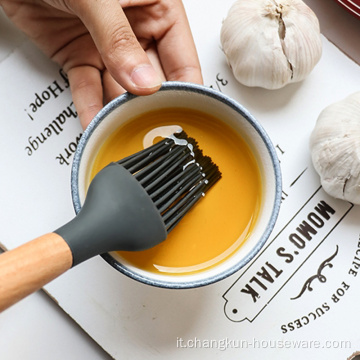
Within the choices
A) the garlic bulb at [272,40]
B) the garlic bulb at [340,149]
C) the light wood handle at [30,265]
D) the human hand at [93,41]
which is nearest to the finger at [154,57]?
the human hand at [93,41]

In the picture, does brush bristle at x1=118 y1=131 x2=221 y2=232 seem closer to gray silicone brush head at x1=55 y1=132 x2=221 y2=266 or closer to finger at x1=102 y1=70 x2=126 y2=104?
gray silicone brush head at x1=55 y1=132 x2=221 y2=266

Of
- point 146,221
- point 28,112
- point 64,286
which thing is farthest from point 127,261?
point 28,112

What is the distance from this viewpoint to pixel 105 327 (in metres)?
0.70

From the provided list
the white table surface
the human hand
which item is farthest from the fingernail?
the white table surface

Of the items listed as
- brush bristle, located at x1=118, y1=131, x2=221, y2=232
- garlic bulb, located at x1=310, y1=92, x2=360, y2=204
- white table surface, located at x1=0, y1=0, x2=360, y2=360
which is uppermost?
brush bristle, located at x1=118, y1=131, x2=221, y2=232

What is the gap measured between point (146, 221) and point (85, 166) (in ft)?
0.35

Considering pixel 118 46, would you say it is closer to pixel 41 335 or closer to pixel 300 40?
pixel 300 40

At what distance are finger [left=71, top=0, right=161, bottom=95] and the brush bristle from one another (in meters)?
0.08

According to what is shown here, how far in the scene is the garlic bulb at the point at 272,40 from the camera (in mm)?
675

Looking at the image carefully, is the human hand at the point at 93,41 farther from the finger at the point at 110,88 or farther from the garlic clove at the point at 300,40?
the garlic clove at the point at 300,40

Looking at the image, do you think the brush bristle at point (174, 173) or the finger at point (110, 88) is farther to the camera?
the finger at point (110, 88)

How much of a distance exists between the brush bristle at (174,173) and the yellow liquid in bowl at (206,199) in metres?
0.02

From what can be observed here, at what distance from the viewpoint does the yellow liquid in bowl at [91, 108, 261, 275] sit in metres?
0.59

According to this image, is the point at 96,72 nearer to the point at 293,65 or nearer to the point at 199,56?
the point at 199,56
